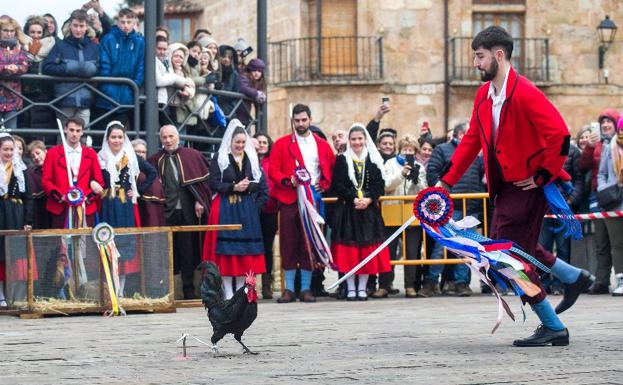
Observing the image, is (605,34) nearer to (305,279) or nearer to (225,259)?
(305,279)

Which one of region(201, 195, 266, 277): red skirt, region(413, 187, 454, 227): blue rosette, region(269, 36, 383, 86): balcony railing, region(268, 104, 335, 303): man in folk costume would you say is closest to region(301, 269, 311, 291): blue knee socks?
region(268, 104, 335, 303): man in folk costume

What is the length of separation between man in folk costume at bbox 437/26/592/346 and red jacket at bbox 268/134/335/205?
5925mm

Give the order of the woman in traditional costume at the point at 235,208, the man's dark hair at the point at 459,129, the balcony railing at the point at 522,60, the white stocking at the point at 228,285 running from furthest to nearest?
the balcony railing at the point at 522,60
the man's dark hair at the point at 459,129
the white stocking at the point at 228,285
the woman in traditional costume at the point at 235,208

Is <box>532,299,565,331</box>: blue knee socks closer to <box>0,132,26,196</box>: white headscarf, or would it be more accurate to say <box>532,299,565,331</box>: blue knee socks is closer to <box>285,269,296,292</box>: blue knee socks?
<box>285,269,296,292</box>: blue knee socks

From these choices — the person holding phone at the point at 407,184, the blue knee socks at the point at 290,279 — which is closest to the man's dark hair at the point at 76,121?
the blue knee socks at the point at 290,279

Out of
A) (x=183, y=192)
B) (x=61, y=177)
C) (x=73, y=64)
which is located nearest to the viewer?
(x=61, y=177)

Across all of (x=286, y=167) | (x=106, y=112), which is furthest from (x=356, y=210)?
(x=106, y=112)

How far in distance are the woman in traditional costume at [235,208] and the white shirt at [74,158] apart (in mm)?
1441

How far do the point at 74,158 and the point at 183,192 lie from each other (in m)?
1.58

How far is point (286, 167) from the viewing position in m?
16.2

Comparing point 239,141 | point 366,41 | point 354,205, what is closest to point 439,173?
point 354,205

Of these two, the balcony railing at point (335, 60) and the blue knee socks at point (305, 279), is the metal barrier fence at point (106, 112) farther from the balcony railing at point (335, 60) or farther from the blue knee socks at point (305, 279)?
the balcony railing at point (335, 60)

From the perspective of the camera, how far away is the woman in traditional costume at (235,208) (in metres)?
15.5

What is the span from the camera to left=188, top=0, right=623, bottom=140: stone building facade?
3894cm
